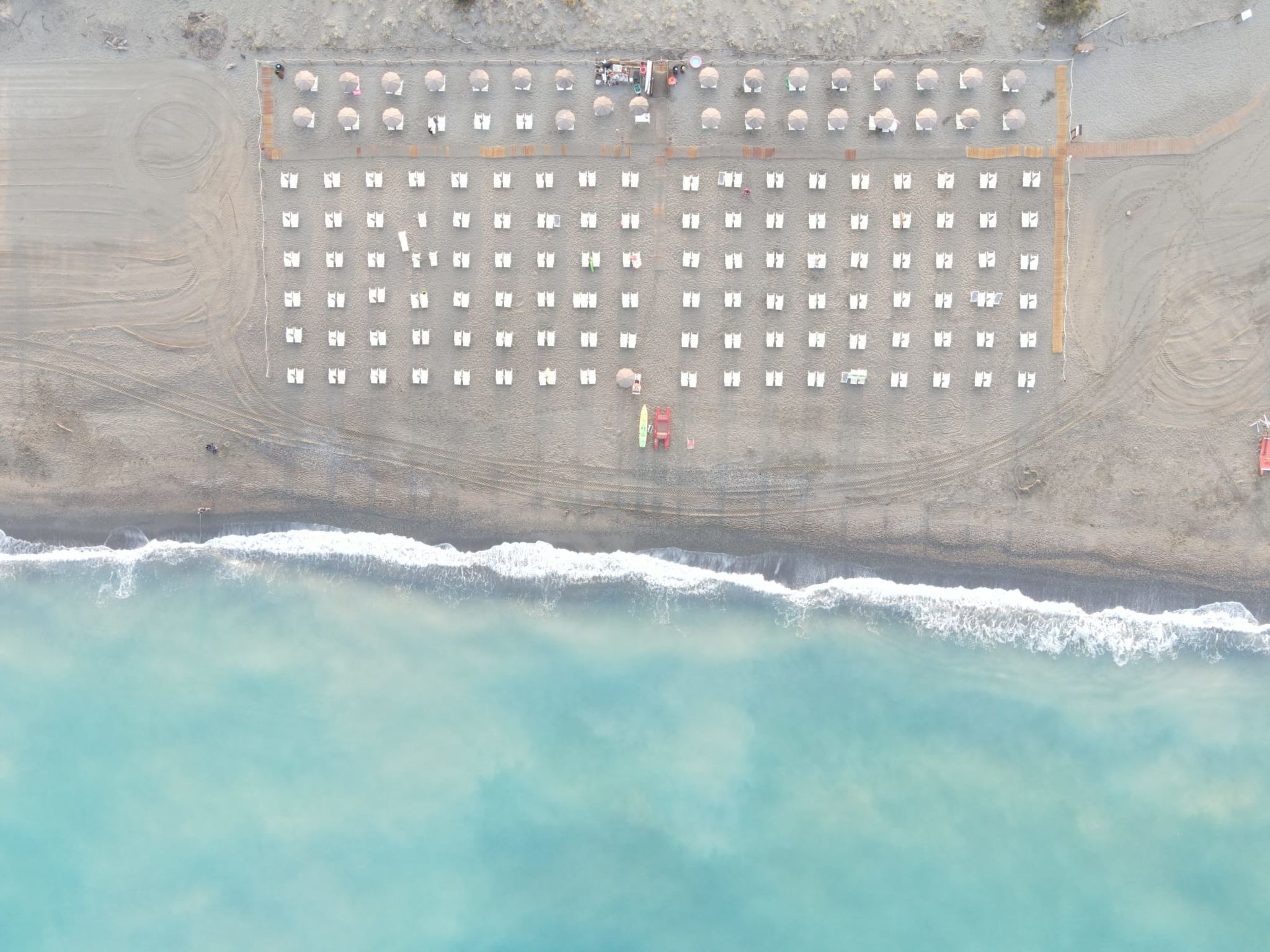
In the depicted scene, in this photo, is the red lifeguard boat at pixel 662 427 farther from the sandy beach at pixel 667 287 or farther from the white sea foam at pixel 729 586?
the white sea foam at pixel 729 586

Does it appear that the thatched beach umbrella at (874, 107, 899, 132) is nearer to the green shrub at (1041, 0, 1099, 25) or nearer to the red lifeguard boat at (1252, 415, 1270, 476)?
the green shrub at (1041, 0, 1099, 25)

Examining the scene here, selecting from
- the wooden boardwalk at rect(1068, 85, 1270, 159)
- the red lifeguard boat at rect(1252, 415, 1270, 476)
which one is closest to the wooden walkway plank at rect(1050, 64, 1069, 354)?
the wooden boardwalk at rect(1068, 85, 1270, 159)

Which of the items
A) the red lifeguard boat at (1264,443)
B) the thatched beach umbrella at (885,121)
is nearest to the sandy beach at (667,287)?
the red lifeguard boat at (1264,443)

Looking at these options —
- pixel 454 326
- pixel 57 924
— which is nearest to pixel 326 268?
pixel 454 326

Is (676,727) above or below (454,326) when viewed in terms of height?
below

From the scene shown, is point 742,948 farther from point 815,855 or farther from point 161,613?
point 161,613

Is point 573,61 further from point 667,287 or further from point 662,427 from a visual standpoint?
point 662,427
